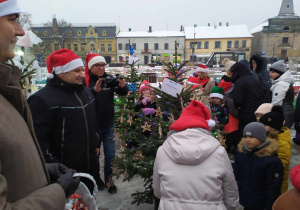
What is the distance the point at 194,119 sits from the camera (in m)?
1.90

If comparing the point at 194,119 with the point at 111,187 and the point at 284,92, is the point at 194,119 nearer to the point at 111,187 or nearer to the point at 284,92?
the point at 111,187

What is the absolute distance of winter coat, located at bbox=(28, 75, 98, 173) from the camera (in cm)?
222

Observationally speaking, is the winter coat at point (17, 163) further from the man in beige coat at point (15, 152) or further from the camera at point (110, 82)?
the camera at point (110, 82)

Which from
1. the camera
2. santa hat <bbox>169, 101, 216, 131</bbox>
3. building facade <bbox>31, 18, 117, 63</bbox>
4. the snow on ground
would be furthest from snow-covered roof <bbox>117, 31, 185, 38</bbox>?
santa hat <bbox>169, 101, 216, 131</bbox>

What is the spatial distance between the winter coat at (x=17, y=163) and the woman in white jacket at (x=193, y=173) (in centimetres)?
87

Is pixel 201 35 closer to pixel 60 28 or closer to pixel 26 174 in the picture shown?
pixel 60 28

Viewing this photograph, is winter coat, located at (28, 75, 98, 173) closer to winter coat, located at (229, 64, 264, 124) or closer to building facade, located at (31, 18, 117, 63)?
winter coat, located at (229, 64, 264, 124)

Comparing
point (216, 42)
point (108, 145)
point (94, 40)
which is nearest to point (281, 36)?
point (216, 42)

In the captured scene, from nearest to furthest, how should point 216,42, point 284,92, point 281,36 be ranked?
point 284,92 < point 281,36 < point 216,42

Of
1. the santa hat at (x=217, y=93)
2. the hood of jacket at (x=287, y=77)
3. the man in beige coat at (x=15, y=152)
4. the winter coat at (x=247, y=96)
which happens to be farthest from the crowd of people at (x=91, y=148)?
the hood of jacket at (x=287, y=77)

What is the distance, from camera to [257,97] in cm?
415

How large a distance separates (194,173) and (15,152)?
48.6 inches

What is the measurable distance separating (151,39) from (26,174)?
55386 mm

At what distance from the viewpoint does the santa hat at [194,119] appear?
6.11 ft
